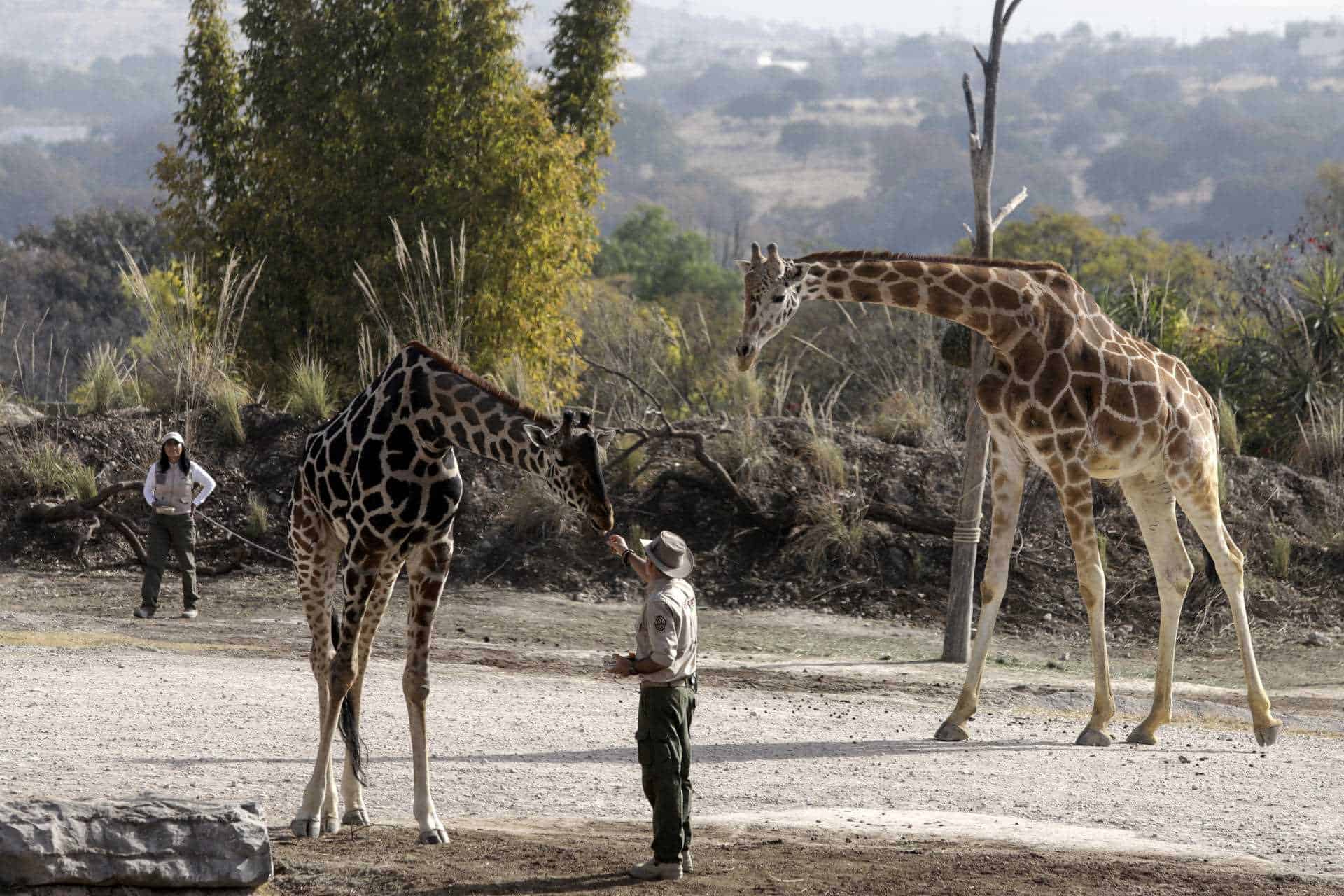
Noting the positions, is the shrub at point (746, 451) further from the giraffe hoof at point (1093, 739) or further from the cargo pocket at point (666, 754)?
the cargo pocket at point (666, 754)

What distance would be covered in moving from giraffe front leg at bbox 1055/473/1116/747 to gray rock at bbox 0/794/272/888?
6036 mm

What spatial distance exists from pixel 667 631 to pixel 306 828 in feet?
6.57

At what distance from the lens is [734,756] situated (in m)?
9.98

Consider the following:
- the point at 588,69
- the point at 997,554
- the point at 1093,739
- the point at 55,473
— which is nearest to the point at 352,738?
the point at 997,554

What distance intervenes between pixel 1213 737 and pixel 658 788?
18.0 ft

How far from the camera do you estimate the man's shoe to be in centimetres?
708

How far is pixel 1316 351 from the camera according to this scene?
68.1 feet

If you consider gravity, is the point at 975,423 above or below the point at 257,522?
above

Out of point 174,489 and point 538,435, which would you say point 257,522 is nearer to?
point 174,489

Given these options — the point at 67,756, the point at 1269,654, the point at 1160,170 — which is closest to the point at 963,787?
the point at 67,756

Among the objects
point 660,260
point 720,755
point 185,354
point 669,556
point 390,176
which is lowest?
point 720,755

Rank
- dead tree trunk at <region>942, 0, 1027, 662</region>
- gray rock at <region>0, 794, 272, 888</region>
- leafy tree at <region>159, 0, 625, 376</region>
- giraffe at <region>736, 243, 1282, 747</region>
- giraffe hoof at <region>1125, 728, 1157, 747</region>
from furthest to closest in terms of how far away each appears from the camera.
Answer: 1. leafy tree at <region>159, 0, 625, 376</region>
2. dead tree trunk at <region>942, 0, 1027, 662</region>
3. giraffe hoof at <region>1125, 728, 1157, 747</region>
4. giraffe at <region>736, 243, 1282, 747</region>
5. gray rock at <region>0, 794, 272, 888</region>

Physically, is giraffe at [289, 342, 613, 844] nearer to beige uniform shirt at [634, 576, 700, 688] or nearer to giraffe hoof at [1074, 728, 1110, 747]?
beige uniform shirt at [634, 576, 700, 688]

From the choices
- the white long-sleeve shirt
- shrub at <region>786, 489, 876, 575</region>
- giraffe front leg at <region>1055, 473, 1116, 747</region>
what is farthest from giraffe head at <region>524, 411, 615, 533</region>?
shrub at <region>786, 489, 876, 575</region>
